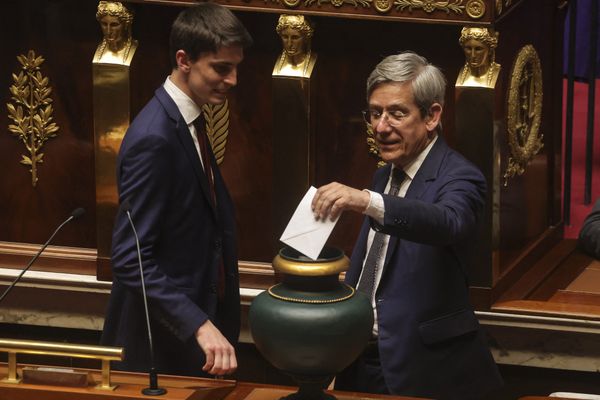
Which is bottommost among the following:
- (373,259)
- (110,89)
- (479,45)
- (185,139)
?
(373,259)

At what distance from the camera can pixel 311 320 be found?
2.89 meters

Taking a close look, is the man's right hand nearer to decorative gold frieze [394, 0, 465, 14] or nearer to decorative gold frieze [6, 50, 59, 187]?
decorative gold frieze [394, 0, 465, 14]

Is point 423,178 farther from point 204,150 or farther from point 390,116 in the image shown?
point 204,150

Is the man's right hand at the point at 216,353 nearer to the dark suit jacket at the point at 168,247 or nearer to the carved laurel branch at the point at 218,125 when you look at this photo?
the dark suit jacket at the point at 168,247

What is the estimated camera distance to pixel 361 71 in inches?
183

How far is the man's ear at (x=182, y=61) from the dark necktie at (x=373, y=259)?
62 cm

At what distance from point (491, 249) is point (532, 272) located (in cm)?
57

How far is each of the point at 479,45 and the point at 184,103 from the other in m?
1.19

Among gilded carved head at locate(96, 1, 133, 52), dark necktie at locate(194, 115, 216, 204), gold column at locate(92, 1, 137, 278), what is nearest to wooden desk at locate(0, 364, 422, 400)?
dark necktie at locate(194, 115, 216, 204)

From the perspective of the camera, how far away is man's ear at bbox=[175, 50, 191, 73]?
11.7 feet

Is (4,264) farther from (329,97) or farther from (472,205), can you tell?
(472,205)

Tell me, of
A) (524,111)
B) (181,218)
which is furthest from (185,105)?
(524,111)

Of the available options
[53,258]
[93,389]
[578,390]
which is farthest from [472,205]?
[53,258]

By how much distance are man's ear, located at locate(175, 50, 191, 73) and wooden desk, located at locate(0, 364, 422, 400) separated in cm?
84
